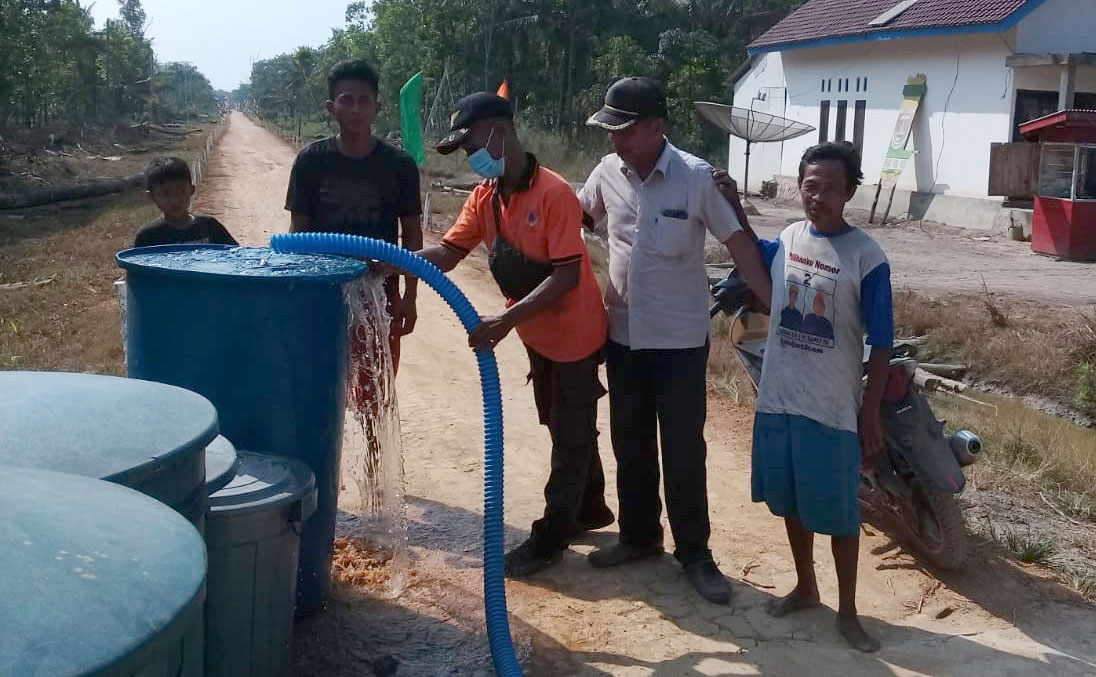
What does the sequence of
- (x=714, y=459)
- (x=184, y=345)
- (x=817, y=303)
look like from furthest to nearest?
(x=714, y=459) < (x=817, y=303) < (x=184, y=345)

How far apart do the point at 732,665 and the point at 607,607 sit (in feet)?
1.77

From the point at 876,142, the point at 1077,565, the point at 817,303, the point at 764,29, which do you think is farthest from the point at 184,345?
the point at 764,29

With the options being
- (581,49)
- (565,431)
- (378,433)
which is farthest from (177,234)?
(581,49)

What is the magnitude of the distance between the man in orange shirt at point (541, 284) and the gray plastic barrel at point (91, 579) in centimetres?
158

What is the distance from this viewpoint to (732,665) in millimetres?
3275

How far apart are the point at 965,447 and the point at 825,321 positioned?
3.17ft

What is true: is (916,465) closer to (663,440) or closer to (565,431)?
(663,440)

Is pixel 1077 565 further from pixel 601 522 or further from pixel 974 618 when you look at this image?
pixel 601 522

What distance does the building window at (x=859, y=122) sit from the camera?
70.7 feet

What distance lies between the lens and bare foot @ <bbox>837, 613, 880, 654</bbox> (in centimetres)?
334

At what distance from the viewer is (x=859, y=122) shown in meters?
21.8

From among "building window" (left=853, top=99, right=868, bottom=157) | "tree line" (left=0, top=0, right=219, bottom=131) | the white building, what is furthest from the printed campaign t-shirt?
"tree line" (left=0, top=0, right=219, bottom=131)

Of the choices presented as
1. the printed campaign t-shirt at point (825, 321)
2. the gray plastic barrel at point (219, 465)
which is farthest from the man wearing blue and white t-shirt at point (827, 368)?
the gray plastic barrel at point (219, 465)

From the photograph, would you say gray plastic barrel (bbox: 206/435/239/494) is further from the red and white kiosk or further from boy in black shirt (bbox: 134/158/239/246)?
Result: the red and white kiosk
